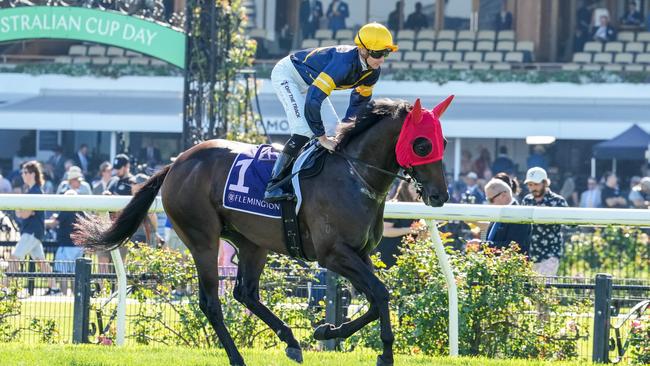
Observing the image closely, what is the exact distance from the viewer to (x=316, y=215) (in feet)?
19.8

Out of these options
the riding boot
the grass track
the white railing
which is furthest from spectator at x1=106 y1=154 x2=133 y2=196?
the riding boot

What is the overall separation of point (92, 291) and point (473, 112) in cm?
1658

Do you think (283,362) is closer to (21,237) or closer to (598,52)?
(21,237)

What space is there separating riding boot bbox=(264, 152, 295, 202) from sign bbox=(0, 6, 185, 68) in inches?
290

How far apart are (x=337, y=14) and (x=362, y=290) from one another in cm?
2215

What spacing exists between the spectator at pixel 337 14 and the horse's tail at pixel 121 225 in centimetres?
2033

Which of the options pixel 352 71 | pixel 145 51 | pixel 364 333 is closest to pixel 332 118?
pixel 352 71

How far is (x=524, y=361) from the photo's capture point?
21.2 feet

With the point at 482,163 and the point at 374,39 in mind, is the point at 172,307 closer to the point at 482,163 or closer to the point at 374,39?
the point at 374,39

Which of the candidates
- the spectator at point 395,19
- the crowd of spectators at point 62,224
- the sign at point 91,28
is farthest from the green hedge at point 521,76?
the sign at point 91,28

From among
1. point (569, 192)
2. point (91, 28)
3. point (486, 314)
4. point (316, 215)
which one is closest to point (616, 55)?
point (569, 192)

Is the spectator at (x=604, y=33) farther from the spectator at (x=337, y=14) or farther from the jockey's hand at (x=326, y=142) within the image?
the jockey's hand at (x=326, y=142)

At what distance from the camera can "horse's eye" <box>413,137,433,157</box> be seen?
578 cm

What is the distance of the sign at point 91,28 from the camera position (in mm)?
13508
